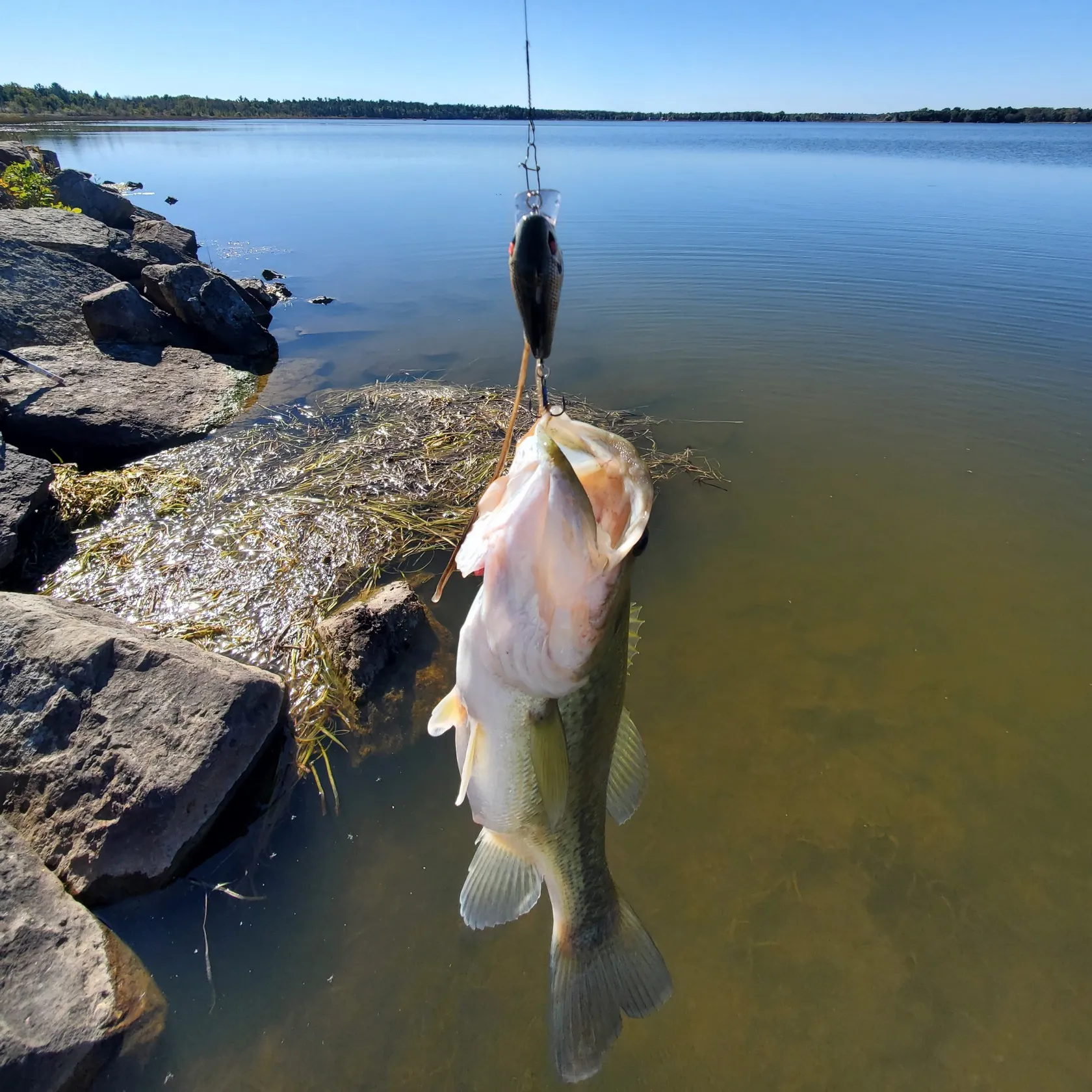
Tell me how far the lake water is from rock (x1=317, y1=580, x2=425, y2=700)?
513 mm

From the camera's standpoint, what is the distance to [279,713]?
3.77 m

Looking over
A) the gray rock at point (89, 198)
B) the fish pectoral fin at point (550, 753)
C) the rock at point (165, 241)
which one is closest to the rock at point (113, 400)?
the rock at point (165, 241)

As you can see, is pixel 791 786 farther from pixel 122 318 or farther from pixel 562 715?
pixel 122 318

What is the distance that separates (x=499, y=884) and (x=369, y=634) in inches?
88.5

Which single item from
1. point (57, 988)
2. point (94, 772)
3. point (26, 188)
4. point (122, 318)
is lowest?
point (57, 988)

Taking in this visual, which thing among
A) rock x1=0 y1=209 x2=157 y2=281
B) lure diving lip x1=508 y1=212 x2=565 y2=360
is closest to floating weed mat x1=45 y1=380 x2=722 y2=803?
lure diving lip x1=508 y1=212 x2=565 y2=360

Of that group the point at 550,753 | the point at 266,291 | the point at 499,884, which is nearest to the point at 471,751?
the point at 550,753

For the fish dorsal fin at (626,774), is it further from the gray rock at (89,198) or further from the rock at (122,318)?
the gray rock at (89,198)

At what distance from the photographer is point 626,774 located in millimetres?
2434

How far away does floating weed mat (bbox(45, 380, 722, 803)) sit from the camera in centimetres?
466

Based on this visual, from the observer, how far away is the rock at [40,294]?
793 cm

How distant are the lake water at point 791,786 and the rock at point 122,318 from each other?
189 centimetres

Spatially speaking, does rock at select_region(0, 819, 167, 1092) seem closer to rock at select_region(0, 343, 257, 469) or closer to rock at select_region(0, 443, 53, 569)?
rock at select_region(0, 443, 53, 569)

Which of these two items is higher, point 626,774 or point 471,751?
point 471,751
